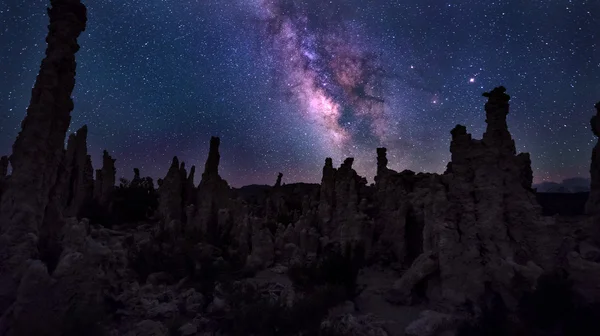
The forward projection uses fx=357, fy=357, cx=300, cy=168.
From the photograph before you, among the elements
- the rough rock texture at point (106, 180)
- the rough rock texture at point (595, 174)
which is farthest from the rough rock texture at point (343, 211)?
the rough rock texture at point (106, 180)

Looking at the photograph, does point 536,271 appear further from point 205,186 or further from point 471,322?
point 205,186

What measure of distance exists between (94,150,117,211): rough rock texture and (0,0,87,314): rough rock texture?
90.8 ft

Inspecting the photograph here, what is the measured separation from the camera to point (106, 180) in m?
40.9

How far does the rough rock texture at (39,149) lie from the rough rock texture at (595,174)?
809 inches

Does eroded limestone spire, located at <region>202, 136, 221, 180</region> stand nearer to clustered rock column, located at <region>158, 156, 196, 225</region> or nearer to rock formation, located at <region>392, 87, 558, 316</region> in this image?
clustered rock column, located at <region>158, 156, 196, 225</region>

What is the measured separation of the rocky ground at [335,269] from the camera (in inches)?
420

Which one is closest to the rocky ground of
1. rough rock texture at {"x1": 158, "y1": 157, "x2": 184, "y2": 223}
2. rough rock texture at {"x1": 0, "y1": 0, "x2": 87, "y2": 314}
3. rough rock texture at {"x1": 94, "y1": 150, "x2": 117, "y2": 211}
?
rough rock texture at {"x1": 0, "y1": 0, "x2": 87, "y2": 314}

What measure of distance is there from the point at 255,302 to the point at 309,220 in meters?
13.2

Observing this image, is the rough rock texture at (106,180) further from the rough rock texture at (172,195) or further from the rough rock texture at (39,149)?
the rough rock texture at (39,149)

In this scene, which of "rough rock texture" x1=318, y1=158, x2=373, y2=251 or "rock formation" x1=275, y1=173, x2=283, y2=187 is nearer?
"rough rock texture" x1=318, y1=158, x2=373, y2=251

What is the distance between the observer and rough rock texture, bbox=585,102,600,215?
47.0ft

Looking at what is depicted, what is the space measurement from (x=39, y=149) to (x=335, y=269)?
13.1 meters

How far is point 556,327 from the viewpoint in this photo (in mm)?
10602

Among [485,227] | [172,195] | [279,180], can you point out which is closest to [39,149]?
[485,227]
